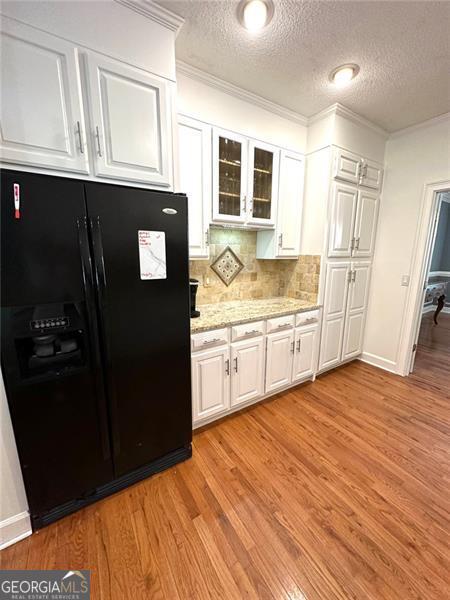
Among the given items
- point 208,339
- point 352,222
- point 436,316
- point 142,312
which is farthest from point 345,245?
point 436,316

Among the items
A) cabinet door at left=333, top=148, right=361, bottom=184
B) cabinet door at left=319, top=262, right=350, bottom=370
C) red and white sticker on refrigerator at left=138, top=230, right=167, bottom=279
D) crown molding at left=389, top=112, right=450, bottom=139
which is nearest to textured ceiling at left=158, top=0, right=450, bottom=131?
crown molding at left=389, top=112, right=450, bottom=139

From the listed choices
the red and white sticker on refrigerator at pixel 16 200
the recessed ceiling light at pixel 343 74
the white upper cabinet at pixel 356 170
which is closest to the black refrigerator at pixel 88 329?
the red and white sticker on refrigerator at pixel 16 200

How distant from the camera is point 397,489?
5.04 feet

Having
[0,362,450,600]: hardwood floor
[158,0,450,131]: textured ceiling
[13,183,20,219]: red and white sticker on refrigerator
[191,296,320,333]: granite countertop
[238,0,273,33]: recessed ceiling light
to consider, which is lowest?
[0,362,450,600]: hardwood floor

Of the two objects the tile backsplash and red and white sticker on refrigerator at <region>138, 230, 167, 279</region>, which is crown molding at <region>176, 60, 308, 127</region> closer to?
the tile backsplash

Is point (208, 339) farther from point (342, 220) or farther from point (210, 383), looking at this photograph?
point (342, 220)

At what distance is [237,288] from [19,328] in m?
1.93

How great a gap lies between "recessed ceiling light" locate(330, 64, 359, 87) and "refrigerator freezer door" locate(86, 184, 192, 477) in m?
1.58

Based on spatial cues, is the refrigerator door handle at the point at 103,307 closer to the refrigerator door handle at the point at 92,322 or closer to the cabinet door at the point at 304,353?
the refrigerator door handle at the point at 92,322

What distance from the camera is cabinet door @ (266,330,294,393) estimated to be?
89.3 inches

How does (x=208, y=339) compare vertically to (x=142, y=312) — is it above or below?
below

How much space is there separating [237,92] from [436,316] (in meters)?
5.80

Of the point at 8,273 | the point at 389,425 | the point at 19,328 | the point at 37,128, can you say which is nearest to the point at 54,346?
the point at 19,328

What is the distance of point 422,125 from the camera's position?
2.50 metres
